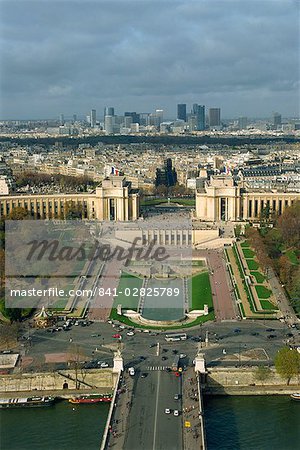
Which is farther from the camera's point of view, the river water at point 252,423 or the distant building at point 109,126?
the distant building at point 109,126

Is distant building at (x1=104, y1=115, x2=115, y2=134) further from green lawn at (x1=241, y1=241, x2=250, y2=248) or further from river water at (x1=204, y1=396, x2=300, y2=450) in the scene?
river water at (x1=204, y1=396, x2=300, y2=450)

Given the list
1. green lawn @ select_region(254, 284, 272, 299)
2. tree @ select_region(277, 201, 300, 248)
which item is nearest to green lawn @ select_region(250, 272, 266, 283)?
green lawn @ select_region(254, 284, 272, 299)

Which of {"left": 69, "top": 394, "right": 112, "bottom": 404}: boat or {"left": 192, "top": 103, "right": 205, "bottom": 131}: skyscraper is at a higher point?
{"left": 192, "top": 103, "right": 205, "bottom": 131}: skyscraper

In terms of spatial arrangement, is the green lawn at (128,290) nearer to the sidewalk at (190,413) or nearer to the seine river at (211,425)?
the sidewalk at (190,413)

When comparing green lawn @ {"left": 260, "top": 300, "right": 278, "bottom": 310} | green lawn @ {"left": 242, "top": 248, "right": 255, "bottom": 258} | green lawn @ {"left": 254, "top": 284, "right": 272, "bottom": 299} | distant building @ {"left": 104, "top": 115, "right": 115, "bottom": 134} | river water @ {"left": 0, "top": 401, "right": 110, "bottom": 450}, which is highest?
distant building @ {"left": 104, "top": 115, "right": 115, "bottom": 134}

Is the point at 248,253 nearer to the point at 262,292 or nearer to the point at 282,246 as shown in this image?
the point at 282,246

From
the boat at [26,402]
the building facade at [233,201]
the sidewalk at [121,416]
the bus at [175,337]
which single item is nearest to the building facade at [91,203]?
the building facade at [233,201]

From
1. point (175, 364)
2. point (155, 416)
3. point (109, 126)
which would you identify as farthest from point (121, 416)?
point (109, 126)
